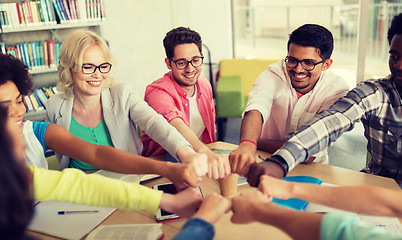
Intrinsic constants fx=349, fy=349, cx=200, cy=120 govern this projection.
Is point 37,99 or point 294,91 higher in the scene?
point 294,91

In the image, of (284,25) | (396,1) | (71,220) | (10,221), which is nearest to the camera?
(10,221)

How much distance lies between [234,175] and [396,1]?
4973 millimetres

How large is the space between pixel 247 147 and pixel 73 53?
1.09 meters

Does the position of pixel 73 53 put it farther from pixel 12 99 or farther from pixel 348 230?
pixel 348 230

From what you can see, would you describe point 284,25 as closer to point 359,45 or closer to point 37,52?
point 359,45

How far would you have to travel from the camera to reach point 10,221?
673mm

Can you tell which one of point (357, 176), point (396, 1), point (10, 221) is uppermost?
point (396, 1)

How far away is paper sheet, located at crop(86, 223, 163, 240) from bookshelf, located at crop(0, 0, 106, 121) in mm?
3073

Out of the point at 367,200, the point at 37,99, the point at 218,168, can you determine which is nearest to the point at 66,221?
the point at 218,168

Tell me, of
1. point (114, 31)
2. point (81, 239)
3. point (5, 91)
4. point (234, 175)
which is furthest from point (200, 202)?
point (114, 31)

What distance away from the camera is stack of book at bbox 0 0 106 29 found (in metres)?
3.72

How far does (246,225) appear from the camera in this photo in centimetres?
133

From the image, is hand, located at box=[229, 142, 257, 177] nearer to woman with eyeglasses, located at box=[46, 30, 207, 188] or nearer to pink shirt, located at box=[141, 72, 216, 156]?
woman with eyeglasses, located at box=[46, 30, 207, 188]

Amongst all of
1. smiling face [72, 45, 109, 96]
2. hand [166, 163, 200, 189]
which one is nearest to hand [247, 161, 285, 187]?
hand [166, 163, 200, 189]
